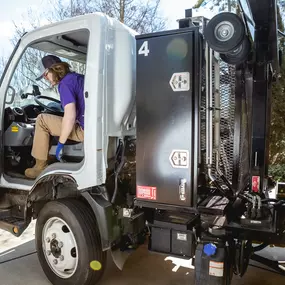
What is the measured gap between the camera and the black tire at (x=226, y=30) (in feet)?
7.40

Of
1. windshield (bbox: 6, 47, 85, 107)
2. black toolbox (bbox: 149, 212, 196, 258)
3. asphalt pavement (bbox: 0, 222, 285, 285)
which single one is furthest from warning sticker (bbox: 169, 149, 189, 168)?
windshield (bbox: 6, 47, 85, 107)

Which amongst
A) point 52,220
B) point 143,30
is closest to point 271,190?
point 52,220

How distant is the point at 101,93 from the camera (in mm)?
2842

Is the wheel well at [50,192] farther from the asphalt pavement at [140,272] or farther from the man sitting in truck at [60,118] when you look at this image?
the asphalt pavement at [140,272]

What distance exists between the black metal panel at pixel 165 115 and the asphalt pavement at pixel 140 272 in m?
1.19

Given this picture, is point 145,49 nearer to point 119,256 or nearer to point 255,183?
point 255,183

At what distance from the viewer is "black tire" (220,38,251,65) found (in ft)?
7.74

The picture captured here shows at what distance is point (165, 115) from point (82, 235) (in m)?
1.31

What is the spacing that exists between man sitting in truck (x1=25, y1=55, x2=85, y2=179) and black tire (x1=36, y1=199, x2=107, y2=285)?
18.7 inches

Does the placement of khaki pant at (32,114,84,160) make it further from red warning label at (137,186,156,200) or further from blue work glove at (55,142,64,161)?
red warning label at (137,186,156,200)

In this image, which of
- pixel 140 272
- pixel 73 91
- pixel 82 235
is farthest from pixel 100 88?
pixel 140 272

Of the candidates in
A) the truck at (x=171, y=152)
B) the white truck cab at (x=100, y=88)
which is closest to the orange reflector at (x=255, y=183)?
the truck at (x=171, y=152)

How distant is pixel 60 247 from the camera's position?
3225 mm

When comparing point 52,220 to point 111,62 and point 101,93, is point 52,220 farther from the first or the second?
point 111,62
